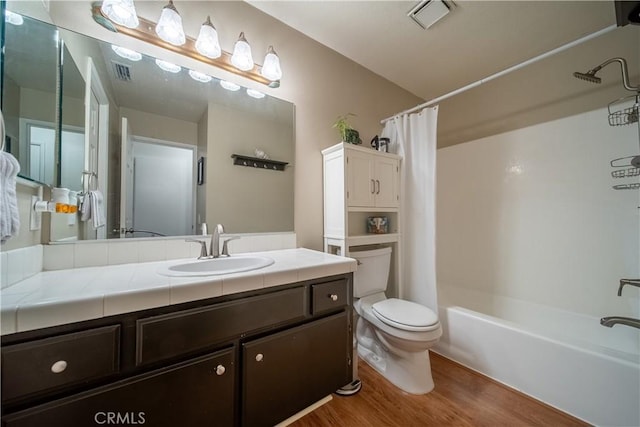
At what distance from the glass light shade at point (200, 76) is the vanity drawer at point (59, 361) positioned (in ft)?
4.35

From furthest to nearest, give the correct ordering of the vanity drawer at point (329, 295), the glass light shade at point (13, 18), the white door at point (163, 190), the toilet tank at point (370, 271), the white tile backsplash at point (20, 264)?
the toilet tank at point (370, 271)
the white door at point (163, 190)
the vanity drawer at point (329, 295)
the glass light shade at point (13, 18)
the white tile backsplash at point (20, 264)

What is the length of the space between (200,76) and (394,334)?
1.93 meters

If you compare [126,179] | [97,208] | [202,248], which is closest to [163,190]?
[126,179]

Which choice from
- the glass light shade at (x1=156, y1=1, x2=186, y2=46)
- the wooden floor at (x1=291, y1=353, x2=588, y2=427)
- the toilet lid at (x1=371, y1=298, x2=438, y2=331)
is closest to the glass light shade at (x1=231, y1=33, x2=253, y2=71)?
the glass light shade at (x1=156, y1=1, x2=186, y2=46)

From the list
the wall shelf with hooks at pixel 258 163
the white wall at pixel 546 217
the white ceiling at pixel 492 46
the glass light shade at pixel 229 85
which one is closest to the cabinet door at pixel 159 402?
the wall shelf with hooks at pixel 258 163

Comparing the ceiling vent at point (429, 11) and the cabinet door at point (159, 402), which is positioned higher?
the ceiling vent at point (429, 11)

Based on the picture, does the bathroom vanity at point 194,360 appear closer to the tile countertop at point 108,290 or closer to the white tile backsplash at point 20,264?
the tile countertop at point 108,290

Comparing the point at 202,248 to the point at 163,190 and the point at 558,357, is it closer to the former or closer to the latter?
the point at 163,190

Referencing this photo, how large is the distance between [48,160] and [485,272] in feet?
10.3

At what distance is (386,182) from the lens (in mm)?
1916

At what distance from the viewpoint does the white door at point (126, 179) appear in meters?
1.16

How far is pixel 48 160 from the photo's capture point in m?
0.96

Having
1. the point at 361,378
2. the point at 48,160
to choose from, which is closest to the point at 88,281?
the point at 48,160

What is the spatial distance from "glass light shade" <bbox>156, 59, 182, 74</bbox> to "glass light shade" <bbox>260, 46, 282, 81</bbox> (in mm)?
493
